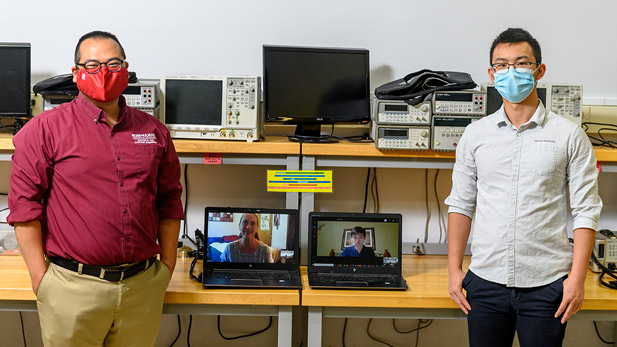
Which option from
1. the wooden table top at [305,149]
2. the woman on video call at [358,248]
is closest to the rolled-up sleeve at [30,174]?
the wooden table top at [305,149]

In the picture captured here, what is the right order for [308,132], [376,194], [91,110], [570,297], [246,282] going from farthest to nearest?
[376,194] < [308,132] < [246,282] < [91,110] < [570,297]

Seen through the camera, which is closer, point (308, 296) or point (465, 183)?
point (465, 183)

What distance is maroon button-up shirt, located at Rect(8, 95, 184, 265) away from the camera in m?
2.03

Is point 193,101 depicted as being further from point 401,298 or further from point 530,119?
point 530,119

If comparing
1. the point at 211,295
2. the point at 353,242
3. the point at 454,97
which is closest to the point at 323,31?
the point at 454,97

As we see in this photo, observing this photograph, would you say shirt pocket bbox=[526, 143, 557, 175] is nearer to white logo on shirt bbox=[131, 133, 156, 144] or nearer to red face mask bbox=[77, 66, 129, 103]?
white logo on shirt bbox=[131, 133, 156, 144]

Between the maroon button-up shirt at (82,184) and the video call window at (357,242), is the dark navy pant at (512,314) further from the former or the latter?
the maroon button-up shirt at (82,184)

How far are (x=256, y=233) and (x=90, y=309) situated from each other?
0.83 m

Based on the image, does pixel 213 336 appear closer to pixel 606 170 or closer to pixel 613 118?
pixel 606 170

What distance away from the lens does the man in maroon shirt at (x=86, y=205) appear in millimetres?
2041

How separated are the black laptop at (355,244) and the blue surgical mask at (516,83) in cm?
83

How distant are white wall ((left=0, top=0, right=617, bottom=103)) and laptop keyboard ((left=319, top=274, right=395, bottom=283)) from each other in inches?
37.9

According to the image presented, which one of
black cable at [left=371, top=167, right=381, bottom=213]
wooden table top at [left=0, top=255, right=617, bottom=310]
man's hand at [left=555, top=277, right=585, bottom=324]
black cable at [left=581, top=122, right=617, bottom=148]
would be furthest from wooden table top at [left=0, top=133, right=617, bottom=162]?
man's hand at [left=555, top=277, right=585, bottom=324]

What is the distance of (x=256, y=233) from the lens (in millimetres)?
2715
